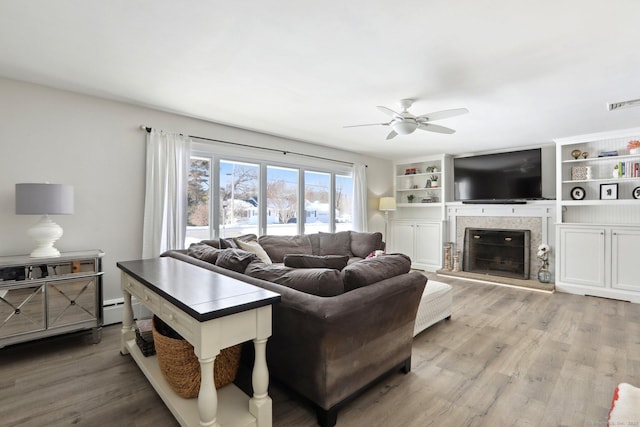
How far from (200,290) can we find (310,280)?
627mm

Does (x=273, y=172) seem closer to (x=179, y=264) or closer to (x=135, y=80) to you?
(x=135, y=80)

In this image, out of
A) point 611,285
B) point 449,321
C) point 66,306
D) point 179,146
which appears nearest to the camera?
point 66,306

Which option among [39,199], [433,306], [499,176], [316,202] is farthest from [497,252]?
[39,199]

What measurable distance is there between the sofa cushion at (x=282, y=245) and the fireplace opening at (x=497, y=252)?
11.0ft

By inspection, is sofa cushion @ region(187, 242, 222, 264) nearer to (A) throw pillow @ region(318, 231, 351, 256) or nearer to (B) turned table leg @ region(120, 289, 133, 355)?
(B) turned table leg @ region(120, 289, 133, 355)

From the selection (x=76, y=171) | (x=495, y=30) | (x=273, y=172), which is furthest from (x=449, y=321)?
(x=76, y=171)

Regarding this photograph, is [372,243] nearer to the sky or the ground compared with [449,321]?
nearer to the sky

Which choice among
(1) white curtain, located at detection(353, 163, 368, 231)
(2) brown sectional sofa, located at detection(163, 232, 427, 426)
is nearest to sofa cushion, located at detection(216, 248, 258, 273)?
(2) brown sectional sofa, located at detection(163, 232, 427, 426)

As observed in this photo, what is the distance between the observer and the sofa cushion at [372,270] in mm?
1920

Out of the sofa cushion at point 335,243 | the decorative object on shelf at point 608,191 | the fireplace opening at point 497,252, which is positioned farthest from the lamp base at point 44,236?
the decorative object on shelf at point 608,191

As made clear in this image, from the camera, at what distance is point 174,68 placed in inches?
101

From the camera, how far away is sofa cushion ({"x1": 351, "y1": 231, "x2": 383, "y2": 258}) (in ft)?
16.7

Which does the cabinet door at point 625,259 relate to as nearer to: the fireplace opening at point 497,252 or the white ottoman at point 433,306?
the fireplace opening at point 497,252

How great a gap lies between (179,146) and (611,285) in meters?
6.17
